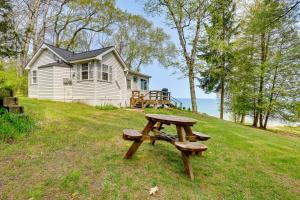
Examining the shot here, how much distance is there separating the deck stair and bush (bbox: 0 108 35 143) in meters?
0.20

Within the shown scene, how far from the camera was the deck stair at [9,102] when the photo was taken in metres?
5.70

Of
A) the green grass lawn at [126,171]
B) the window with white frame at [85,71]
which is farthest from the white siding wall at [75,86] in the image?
the green grass lawn at [126,171]

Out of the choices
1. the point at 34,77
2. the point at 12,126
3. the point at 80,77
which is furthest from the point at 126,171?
the point at 34,77

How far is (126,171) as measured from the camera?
343cm

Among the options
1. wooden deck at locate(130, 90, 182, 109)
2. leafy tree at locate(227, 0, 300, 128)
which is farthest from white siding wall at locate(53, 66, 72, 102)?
leafy tree at locate(227, 0, 300, 128)

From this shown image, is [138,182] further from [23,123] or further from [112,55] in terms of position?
[112,55]

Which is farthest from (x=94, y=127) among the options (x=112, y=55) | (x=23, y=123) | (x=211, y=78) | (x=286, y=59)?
(x=286, y=59)

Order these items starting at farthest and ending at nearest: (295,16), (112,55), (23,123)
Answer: (112,55) < (295,16) < (23,123)

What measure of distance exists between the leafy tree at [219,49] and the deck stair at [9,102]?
15.0 meters

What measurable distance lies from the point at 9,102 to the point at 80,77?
7954 mm

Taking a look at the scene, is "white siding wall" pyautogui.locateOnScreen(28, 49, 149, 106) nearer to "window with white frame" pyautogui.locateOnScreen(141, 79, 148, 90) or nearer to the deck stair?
"window with white frame" pyautogui.locateOnScreen(141, 79, 148, 90)

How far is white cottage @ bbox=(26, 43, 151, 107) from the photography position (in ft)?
43.1

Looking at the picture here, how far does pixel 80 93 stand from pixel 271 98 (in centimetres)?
1500

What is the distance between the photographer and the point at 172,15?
16.2m
